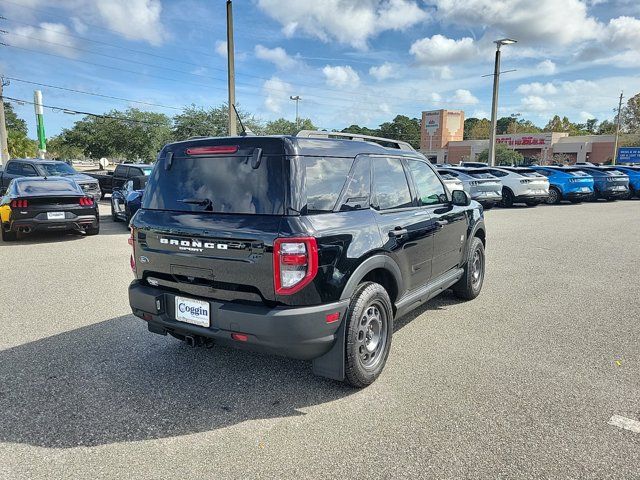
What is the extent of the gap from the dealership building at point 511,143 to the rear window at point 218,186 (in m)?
71.0

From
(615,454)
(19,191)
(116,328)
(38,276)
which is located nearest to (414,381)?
(615,454)

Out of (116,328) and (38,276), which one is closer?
(116,328)

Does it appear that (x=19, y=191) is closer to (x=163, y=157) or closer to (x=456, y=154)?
(x=163, y=157)

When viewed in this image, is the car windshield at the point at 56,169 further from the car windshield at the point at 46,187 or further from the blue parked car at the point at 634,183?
the blue parked car at the point at 634,183

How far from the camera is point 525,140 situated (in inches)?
2756

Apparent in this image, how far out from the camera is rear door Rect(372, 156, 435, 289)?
3.78m

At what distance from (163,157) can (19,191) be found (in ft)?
26.0

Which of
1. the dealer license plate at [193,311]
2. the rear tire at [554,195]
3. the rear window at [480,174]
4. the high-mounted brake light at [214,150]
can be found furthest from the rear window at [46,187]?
the rear tire at [554,195]

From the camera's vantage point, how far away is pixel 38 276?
698 centimetres

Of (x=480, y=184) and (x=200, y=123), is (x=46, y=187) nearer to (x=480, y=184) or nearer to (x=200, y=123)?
(x=480, y=184)

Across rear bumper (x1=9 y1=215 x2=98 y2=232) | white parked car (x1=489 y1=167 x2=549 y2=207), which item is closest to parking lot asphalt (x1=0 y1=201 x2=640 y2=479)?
rear bumper (x1=9 y1=215 x2=98 y2=232)

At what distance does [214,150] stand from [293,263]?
1.10m

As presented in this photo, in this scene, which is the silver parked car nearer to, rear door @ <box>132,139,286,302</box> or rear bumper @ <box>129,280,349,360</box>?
rear door @ <box>132,139,286,302</box>

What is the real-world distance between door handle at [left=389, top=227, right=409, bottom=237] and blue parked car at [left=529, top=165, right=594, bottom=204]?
1858cm
